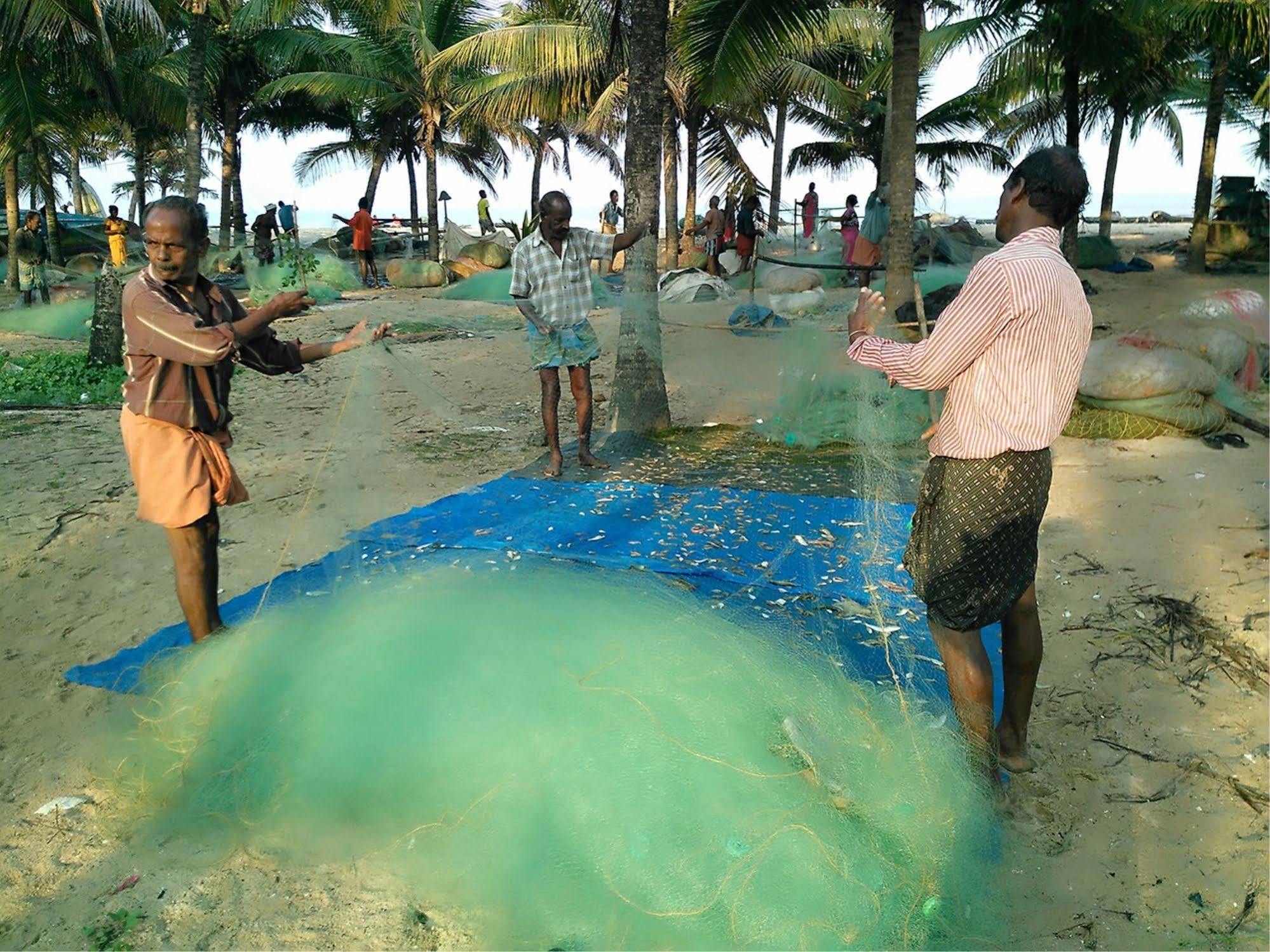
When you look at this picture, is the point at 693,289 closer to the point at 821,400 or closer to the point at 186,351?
the point at 821,400

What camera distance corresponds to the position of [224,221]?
19906 mm

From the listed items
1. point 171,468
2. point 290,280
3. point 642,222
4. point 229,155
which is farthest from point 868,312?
point 229,155

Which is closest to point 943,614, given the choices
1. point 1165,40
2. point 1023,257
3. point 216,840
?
point 1023,257

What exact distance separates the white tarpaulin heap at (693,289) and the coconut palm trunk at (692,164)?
237 inches

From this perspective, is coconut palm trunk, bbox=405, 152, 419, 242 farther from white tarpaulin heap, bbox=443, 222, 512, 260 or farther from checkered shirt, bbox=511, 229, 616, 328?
checkered shirt, bbox=511, 229, 616, 328

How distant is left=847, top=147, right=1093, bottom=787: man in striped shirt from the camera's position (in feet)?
6.84

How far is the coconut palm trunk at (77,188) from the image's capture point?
1266 inches

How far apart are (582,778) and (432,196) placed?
19.1 m

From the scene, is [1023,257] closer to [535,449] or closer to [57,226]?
[535,449]

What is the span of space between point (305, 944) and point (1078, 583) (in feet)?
10.1

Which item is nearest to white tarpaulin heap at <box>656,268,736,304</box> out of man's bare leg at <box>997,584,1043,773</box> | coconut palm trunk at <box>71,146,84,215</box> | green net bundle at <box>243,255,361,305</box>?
green net bundle at <box>243,255,361,305</box>

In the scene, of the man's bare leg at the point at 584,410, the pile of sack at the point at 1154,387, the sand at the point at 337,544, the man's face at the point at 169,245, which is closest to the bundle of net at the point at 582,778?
the sand at the point at 337,544

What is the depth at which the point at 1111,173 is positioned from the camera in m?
20.1

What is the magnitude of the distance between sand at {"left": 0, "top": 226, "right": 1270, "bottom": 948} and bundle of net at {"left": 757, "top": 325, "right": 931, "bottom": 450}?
79 centimetres
